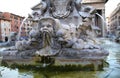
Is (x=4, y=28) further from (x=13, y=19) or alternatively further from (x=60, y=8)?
(x=60, y=8)

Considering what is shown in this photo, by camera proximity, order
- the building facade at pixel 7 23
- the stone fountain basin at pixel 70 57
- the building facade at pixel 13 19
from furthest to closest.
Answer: the building facade at pixel 13 19, the building facade at pixel 7 23, the stone fountain basin at pixel 70 57

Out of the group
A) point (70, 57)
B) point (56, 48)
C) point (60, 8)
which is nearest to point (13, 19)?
point (60, 8)

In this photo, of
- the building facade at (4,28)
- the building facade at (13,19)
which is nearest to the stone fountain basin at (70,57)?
the building facade at (4,28)

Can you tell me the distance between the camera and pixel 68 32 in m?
8.35

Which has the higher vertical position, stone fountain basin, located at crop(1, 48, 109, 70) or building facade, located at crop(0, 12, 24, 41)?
building facade, located at crop(0, 12, 24, 41)

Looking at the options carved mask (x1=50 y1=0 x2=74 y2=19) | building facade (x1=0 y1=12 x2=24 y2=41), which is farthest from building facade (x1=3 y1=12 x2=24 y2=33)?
carved mask (x1=50 y1=0 x2=74 y2=19)

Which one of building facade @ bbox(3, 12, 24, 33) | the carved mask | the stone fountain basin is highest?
building facade @ bbox(3, 12, 24, 33)

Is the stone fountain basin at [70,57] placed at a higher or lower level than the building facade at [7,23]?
lower

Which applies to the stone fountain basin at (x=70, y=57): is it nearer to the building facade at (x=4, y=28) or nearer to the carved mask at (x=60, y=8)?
the carved mask at (x=60, y=8)

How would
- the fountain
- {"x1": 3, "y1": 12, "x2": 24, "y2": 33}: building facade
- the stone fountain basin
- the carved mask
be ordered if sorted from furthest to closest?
{"x1": 3, "y1": 12, "x2": 24, "y2": 33}: building facade, the carved mask, the fountain, the stone fountain basin

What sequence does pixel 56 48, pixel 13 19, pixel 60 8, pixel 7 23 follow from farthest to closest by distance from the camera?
pixel 13 19
pixel 7 23
pixel 60 8
pixel 56 48

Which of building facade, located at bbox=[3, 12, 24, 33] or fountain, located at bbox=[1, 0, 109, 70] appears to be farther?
building facade, located at bbox=[3, 12, 24, 33]

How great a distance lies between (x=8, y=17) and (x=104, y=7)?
3523 cm

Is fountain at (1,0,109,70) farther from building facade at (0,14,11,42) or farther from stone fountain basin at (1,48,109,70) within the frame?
building facade at (0,14,11,42)
